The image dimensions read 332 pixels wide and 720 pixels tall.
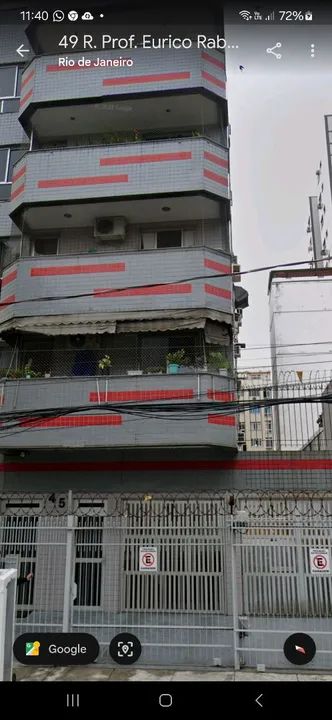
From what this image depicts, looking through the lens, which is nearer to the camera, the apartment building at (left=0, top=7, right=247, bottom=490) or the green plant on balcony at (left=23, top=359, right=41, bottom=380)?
the apartment building at (left=0, top=7, right=247, bottom=490)

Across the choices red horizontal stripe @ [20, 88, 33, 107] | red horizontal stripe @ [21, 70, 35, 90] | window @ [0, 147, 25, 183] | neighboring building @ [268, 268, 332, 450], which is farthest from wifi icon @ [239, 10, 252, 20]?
neighboring building @ [268, 268, 332, 450]

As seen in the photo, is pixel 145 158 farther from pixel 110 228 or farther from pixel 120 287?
pixel 120 287

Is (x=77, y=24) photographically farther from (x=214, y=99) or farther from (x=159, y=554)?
(x=214, y=99)

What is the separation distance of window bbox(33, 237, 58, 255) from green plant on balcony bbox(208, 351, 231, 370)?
4.60 metres

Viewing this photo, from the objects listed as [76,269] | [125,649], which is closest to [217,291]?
[76,269]

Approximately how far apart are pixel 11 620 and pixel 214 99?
11258 millimetres

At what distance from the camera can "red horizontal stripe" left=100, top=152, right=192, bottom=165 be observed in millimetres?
11078

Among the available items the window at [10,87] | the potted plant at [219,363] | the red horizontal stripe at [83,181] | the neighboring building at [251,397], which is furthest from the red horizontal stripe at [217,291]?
the window at [10,87]

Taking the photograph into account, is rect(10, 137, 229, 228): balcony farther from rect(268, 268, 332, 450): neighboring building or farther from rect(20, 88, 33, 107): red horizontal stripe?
rect(268, 268, 332, 450): neighboring building

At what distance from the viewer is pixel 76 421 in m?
9.84

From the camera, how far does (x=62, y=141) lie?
41.7ft

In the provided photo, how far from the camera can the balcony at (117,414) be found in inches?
377

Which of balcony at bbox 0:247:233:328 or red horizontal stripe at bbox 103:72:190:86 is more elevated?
red horizontal stripe at bbox 103:72:190:86

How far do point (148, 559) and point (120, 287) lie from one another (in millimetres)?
5590
